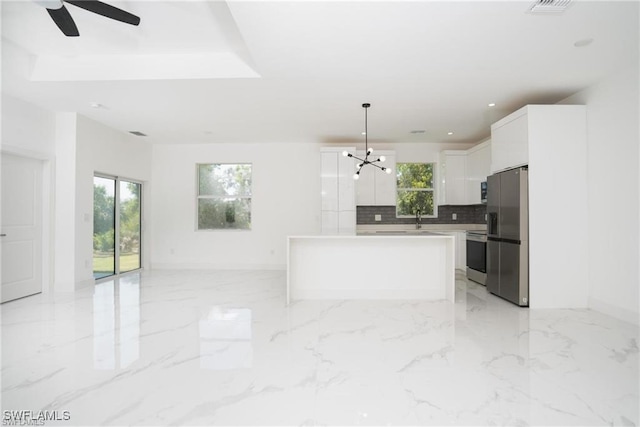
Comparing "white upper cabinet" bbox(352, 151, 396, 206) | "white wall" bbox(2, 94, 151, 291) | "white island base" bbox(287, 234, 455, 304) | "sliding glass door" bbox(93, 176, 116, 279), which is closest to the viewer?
"white island base" bbox(287, 234, 455, 304)

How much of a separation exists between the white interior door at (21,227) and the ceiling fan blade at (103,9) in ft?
10.1

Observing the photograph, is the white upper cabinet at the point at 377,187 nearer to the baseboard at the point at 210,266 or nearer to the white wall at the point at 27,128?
the baseboard at the point at 210,266

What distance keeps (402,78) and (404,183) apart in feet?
12.0

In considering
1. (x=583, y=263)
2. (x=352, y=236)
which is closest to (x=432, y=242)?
(x=352, y=236)

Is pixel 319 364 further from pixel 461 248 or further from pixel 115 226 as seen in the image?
pixel 115 226

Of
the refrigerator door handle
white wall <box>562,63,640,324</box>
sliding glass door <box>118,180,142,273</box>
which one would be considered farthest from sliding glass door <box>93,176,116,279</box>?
white wall <box>562,63,640,324</box>

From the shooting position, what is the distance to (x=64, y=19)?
2402 mm

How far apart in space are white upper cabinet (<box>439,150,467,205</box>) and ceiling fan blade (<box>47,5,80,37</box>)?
19.3ft

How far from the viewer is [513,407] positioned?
191 centimetres

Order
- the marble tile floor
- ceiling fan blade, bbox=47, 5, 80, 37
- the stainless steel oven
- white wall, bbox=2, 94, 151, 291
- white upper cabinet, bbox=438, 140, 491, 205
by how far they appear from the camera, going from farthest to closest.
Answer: white upper cabinet, bbox=438, 140, 491, 205 < the stainless steel oven < white wall, bbox=2, 94, 151, 291 < ceiling fan blade, bbox=47, 5, 80, 37 < the marble tile floor

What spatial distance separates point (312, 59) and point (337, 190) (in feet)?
11.2

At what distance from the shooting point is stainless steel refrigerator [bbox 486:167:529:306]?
3.98 meters

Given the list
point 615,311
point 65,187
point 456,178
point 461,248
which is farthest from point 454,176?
point 65,187

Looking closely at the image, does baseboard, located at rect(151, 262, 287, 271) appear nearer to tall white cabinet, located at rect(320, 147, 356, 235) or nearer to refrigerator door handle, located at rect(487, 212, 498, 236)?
tall white cabinet, located at rect(320, 147, 356, 235)
